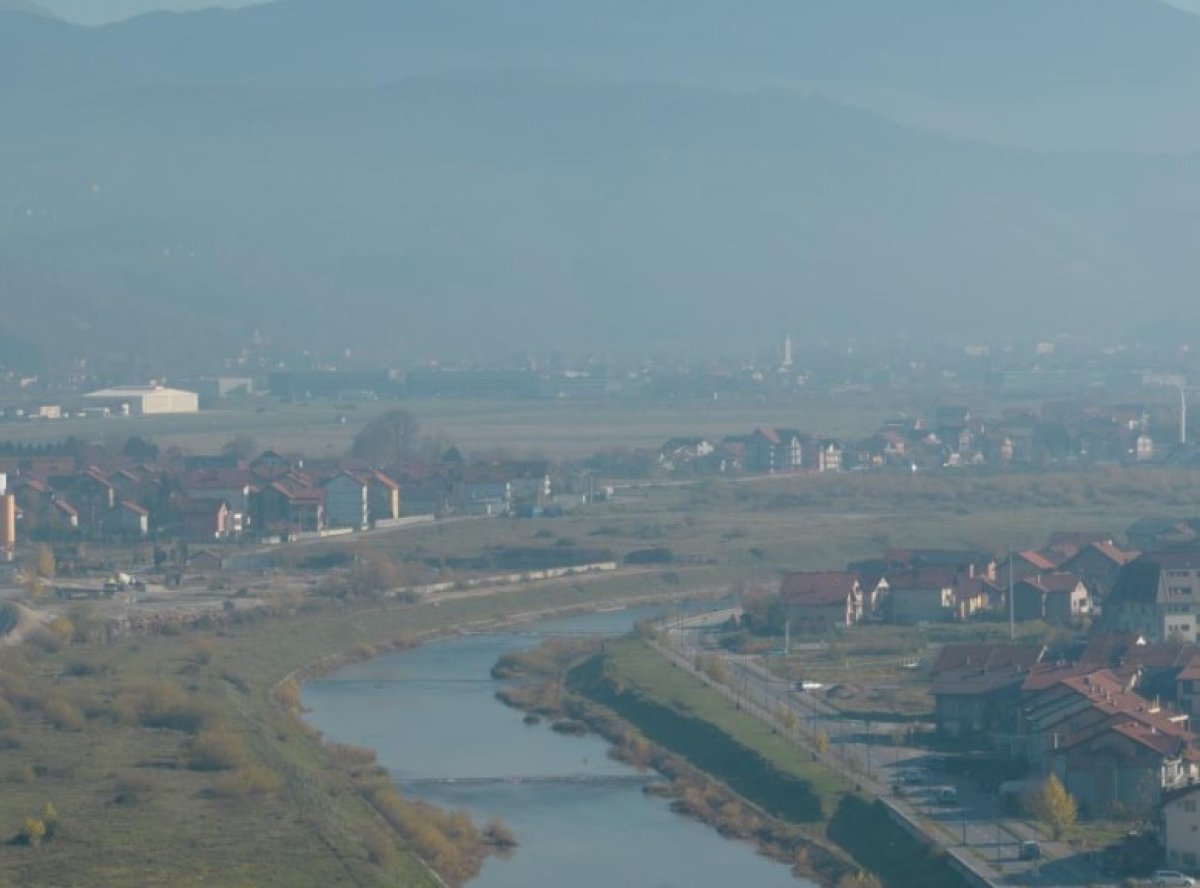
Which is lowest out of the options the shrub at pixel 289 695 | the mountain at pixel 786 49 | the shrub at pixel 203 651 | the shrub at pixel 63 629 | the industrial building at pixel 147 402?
the shrub at pixel 289 695

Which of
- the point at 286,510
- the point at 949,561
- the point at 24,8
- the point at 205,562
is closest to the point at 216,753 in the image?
the point at 949,561

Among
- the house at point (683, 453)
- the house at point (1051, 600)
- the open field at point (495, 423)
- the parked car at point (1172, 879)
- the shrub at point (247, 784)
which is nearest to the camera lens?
the parked car at point (1172, 879)

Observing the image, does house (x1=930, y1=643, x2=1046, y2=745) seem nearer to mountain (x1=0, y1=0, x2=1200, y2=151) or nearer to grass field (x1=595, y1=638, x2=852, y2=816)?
grass field (x1=595, y1=638, x2=852, y2=816)

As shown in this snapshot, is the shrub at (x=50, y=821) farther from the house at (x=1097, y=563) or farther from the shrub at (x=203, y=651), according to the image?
the house at (x=1097, y=563)

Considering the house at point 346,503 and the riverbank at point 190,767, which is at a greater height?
the house at point 346,503

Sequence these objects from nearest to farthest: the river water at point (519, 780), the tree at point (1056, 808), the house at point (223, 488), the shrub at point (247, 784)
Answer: the tree at point (1056, 808) → the river water at point (519, 780) → the shrub at point (247, 784) → the house at point (223, 488)

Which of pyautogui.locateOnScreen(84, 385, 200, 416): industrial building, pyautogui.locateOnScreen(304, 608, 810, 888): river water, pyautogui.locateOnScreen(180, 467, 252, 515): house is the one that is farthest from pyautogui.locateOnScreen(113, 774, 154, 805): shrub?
pyautogui.locateOnScreen(84, 385, 200, 416): industrial building

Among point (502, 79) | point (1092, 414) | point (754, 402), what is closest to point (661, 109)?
point (502, 79)

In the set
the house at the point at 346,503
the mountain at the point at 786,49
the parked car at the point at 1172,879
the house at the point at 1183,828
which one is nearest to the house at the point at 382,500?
the house at the point at 346,503
